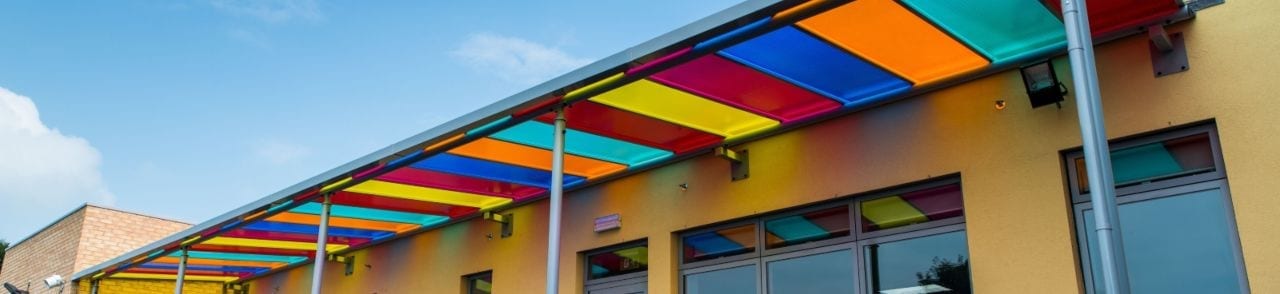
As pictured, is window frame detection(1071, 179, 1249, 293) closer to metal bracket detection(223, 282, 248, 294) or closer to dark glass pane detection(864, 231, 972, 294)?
dark glass pane detection(864, 231, 972, 294)

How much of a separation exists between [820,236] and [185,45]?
15.4 meters

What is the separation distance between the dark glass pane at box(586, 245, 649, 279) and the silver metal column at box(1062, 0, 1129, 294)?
4.29 m

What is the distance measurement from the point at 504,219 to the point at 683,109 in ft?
10.5

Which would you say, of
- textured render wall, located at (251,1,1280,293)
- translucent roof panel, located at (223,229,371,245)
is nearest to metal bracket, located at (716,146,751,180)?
textured render wall, located at (251,1,1280,293)

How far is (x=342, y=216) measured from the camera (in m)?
9.23

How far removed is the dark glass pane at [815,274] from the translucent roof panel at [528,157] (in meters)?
1.65

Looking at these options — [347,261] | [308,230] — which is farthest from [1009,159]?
[347,261]

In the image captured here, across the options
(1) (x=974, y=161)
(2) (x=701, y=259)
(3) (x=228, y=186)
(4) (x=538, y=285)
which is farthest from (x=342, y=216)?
(3) (x=228, y=186)

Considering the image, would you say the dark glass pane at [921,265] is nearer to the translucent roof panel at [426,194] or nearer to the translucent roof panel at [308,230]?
Result: the translucent roof panel at [426,194]

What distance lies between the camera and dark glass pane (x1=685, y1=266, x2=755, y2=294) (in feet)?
21.5

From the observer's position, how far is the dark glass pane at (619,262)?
7406 mm

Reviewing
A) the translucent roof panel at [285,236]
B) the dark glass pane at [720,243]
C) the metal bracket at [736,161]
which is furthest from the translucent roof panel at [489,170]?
the translucent roof panel at [285,236]

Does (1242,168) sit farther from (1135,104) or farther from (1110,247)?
(1110,247)

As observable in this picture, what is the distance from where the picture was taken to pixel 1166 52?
186 inches
